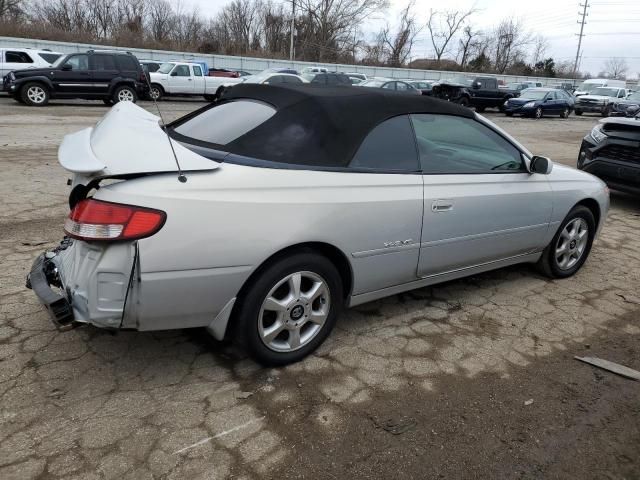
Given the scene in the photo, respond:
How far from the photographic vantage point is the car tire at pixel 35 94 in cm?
1658

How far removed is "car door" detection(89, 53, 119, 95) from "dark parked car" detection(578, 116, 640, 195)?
51.4ft

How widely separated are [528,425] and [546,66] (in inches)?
2752

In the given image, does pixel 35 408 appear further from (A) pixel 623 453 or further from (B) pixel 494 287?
(B) pixel 494 287

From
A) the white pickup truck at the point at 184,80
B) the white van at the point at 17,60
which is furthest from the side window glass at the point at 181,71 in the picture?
the white van at the point at 17,60

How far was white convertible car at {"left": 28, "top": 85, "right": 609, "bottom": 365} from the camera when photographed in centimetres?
240

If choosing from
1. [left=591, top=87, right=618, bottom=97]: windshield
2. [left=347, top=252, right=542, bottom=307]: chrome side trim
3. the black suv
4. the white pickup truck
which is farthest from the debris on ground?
[left=591, top=87, right=618, bottom=97]: windshield

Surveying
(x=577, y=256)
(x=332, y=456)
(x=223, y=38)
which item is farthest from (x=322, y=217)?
(x=223, y=38)

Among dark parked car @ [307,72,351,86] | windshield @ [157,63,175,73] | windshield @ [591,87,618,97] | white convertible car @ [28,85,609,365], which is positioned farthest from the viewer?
windshield @ [591,87,618,97]

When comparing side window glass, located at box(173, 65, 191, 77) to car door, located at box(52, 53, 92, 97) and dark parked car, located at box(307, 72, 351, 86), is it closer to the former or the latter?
car door, located at box(52, 53, 92, 97)

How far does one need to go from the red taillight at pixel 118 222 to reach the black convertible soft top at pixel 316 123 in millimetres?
693

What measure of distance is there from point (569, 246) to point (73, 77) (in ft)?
56.5

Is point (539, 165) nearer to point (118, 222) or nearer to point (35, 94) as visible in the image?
point (118, 222)

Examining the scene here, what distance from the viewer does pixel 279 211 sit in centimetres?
265

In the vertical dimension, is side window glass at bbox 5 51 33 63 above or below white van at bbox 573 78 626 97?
below
